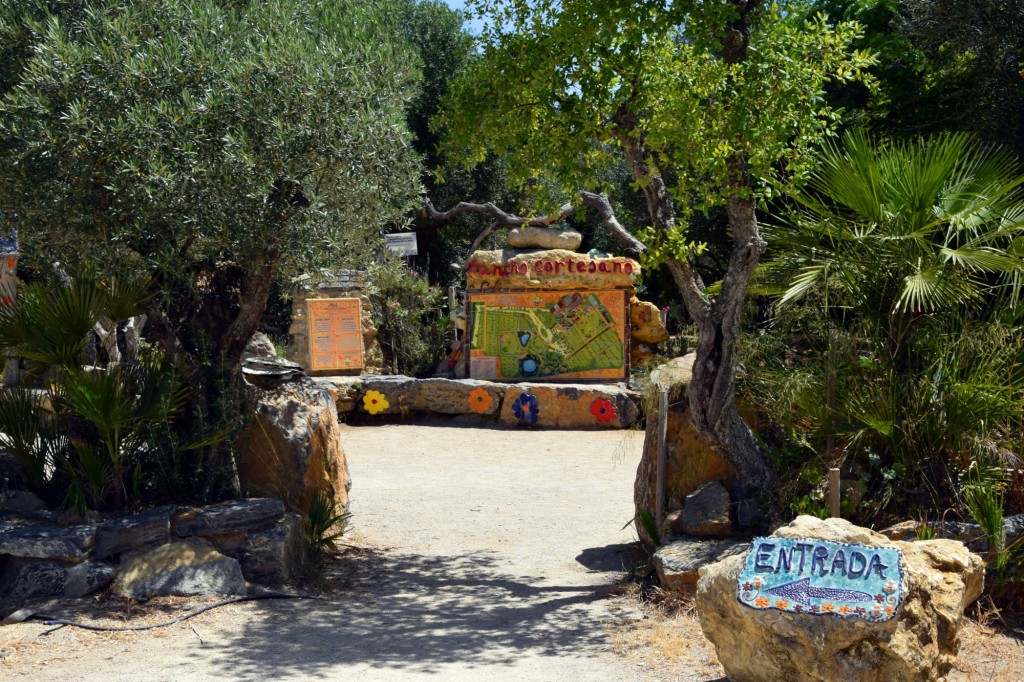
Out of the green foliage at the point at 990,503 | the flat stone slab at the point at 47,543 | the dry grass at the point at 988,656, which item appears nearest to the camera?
the dry grass at the point at 988,656

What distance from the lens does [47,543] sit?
19.9 ft

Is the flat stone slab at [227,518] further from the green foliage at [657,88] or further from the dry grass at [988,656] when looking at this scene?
the dry grass at [988,656]

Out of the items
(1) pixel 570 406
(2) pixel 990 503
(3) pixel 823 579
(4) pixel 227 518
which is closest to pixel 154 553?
(4) pixel 227 518

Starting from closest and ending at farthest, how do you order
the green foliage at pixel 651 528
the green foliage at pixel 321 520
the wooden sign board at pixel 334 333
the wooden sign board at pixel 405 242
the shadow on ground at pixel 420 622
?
the shadow on ground at pixel 420 622 → the green foliage at pixel 651 528 → the green foliage at pixel 321 520 → the wooden sign board at pixel 334 333 → the wooden sign board at pixel 405 242

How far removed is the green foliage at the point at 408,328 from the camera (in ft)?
58.9

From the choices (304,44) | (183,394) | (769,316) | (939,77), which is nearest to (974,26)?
(939,77)

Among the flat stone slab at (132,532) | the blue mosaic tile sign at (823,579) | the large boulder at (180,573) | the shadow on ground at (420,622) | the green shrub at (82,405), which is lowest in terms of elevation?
the shadow on ground at (420,622)

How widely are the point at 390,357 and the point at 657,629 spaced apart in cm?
1267

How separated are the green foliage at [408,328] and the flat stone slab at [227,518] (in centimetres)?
1085

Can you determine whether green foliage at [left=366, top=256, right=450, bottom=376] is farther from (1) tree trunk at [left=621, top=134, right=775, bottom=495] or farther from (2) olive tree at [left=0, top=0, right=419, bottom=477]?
(1) tree trunk at [left=621, top=134, right=775, bottom=495]

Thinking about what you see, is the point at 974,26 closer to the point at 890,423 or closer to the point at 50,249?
the point at 890,423

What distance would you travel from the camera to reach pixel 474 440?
13.9m

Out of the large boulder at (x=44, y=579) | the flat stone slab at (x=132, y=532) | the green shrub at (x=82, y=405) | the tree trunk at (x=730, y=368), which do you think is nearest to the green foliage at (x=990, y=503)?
the tree trunk at (x=730, y=368)

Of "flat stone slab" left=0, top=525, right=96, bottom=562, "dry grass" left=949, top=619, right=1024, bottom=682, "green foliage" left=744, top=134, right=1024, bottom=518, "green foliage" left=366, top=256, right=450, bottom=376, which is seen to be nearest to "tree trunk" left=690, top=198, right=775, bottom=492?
A: "green foliage" left=744, top=134, right=1024, bottom=518
